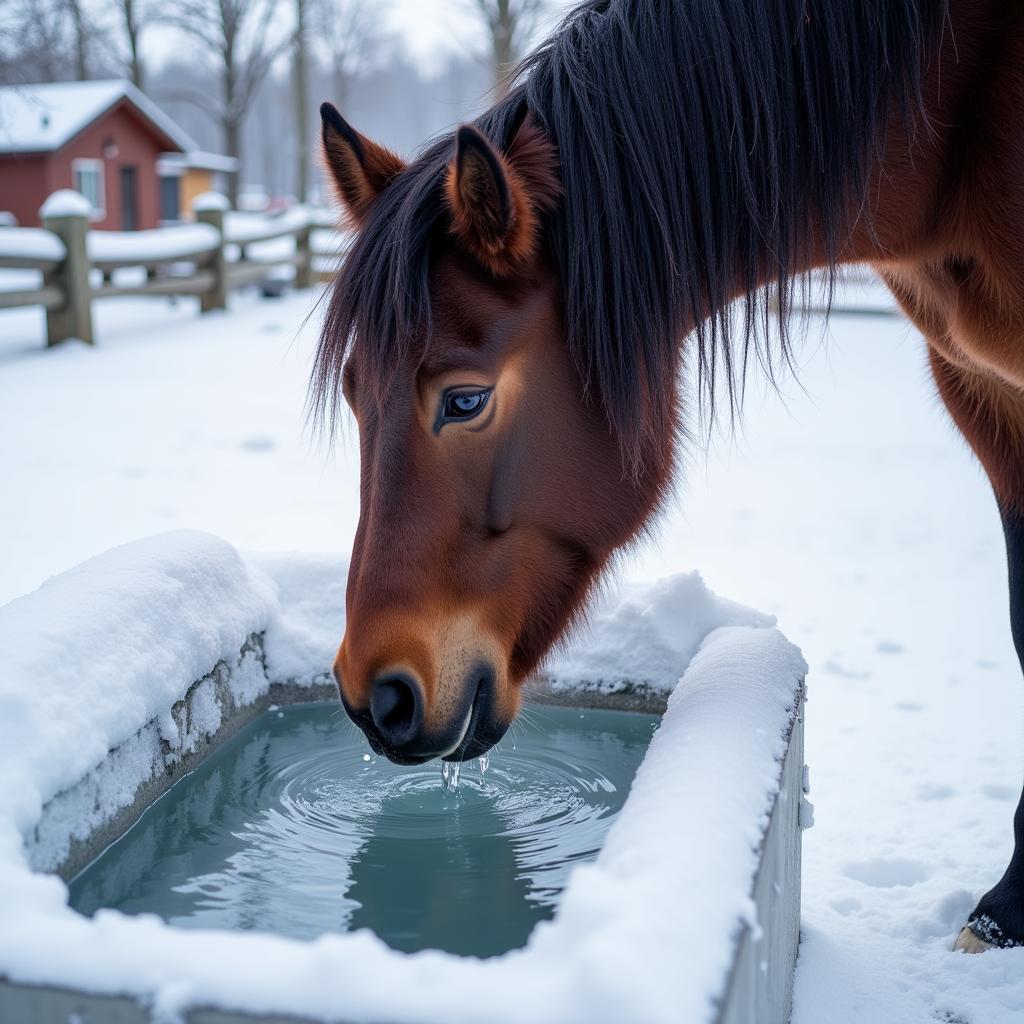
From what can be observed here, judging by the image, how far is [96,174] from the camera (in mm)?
19188

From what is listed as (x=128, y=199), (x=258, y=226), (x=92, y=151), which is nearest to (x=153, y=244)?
(x=258, y=226)

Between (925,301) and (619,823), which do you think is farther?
(925,301)

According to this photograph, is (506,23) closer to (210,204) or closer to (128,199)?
(210,204)

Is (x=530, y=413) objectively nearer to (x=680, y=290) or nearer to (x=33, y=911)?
(x=680, y=290)

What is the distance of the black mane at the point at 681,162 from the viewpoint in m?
1.66

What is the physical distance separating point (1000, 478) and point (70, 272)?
26.4 feet

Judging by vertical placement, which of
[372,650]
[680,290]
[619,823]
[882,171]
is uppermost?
[882,171]

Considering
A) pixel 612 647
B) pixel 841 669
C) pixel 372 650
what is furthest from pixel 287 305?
pixel 372 650

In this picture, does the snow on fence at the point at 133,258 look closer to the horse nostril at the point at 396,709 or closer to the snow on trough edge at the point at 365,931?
the snow on trough edge at the point at 365,931

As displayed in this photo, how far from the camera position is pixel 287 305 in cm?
1282

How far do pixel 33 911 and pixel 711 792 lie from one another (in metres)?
0.73

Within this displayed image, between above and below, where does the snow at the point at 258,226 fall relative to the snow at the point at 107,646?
above

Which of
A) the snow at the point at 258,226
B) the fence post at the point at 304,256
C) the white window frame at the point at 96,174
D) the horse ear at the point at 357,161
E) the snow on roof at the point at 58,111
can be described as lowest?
the fence post at the point at 304,256

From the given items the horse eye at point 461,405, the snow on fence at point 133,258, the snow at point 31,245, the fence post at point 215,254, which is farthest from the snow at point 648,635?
the fence post at point 215,254
